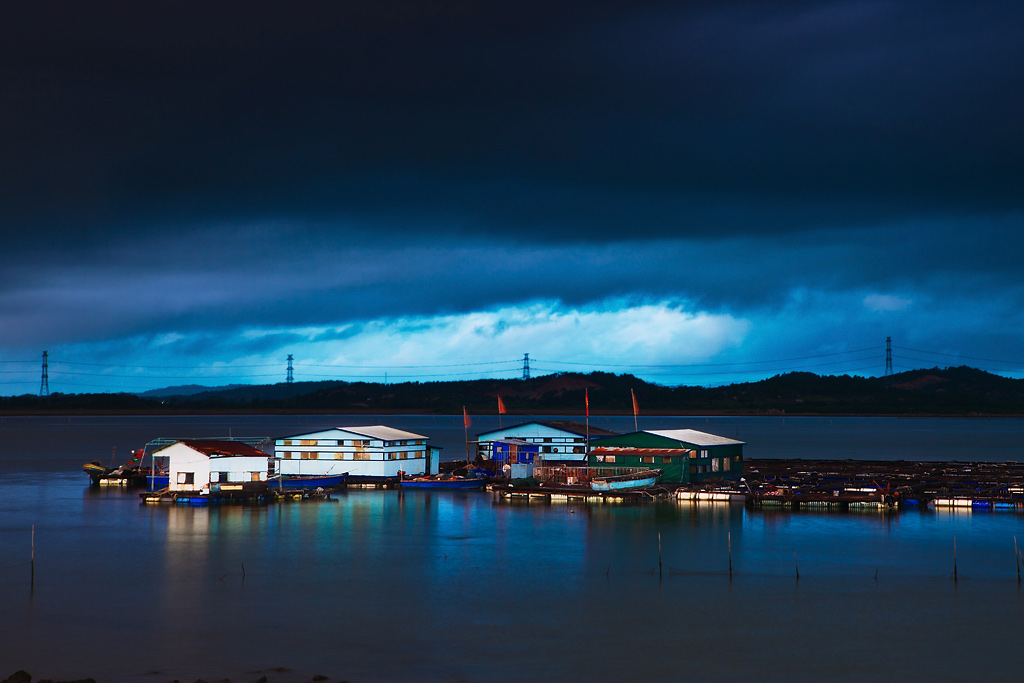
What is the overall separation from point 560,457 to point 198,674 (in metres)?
61.4

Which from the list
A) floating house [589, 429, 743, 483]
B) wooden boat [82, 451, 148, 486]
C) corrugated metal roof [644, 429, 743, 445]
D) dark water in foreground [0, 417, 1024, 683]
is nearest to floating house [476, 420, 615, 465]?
corrugated metal roof [644, 429, 743, 445]

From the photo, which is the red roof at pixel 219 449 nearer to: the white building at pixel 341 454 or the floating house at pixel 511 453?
the white building at pixel 341 454

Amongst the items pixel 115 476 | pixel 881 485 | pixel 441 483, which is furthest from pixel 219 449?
pixel 881 485

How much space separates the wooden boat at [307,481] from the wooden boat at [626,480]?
67.9 ft

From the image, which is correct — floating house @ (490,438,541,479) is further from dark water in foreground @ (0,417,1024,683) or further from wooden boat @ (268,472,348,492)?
dark water in foreground @ (0,417,1024,683)

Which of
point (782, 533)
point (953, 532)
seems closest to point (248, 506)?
point (782, 533)

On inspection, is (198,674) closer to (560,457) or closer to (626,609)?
(626,609)

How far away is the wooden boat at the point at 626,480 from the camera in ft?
252

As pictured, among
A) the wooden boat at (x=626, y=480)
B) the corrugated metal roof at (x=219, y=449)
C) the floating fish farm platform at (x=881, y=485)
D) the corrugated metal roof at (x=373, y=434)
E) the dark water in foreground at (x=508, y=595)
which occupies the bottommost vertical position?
the dark water in foreground at (x=508, y=595)

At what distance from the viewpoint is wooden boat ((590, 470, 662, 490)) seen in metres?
76.7

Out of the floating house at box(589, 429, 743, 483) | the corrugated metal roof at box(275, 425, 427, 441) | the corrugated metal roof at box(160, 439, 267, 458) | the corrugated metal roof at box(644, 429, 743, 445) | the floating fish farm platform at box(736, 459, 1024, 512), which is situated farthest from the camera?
the corrugated metal roof at box(275, 425, 427, 441)

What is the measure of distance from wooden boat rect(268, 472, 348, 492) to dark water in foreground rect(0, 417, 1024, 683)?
34.9ft

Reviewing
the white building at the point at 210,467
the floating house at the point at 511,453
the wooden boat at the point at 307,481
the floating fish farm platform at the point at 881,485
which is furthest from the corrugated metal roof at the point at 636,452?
the white building at the point at 210,467

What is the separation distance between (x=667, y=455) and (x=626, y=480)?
182 inches
